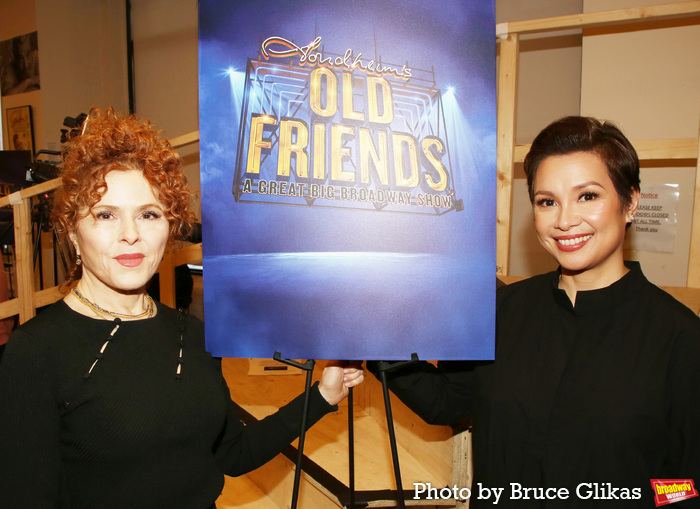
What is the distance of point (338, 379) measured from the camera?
4.42 ft

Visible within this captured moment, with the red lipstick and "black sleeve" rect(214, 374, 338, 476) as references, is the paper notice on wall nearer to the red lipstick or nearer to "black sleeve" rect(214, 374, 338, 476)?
"black sleeve" rect(214, 374, 338, 476)

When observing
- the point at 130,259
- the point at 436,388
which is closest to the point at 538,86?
the point at 436,388

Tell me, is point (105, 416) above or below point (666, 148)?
below

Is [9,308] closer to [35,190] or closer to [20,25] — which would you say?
[35,190]

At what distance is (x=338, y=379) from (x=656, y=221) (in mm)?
2229

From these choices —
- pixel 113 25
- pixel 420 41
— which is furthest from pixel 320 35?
pixel 113 25

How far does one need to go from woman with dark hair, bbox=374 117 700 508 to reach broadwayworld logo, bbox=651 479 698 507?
0.7 inches

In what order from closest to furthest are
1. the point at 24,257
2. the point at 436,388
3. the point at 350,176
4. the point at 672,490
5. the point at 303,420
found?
the point at 672,490
the point at 350,176
the point at 303,420
the point at 436,388
the point at 24,257

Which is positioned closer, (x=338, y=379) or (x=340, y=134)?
(x=340, y=134)

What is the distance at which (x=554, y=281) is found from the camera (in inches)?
52.2

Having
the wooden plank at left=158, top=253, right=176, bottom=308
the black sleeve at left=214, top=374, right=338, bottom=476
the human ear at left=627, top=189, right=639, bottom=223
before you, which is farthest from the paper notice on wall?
the wooden plank at left=158, top=253, right=176, bottom=308

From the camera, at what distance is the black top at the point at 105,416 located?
0.92 m

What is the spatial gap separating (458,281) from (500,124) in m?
1.12

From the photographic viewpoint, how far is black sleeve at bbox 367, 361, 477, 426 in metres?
1.37
